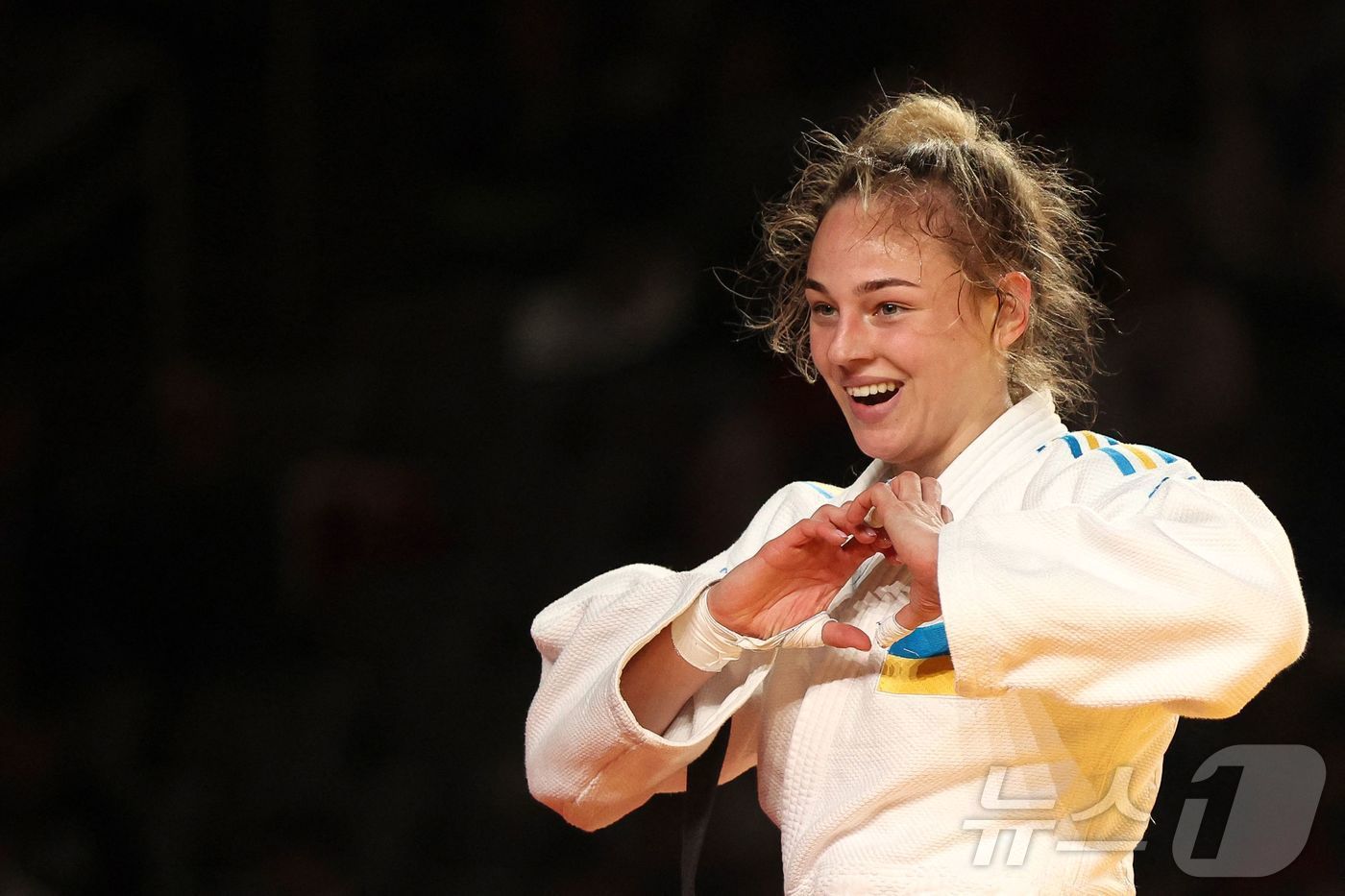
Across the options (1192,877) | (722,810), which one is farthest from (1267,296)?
(722,810)

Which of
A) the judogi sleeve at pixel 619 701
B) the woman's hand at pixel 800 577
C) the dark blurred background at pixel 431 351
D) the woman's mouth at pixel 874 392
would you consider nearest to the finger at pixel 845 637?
the woman's hand at pixel 800 577

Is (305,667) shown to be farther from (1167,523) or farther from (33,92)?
(1167,523)

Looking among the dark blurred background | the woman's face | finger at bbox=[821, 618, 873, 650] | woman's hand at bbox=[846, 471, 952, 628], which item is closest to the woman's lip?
the woman's face

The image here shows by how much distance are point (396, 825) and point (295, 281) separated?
44.4 inches

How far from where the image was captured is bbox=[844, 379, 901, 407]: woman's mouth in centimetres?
141

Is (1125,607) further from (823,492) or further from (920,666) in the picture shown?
(823,492)

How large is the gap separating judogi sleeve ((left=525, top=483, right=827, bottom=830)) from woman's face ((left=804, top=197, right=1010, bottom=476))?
158mm

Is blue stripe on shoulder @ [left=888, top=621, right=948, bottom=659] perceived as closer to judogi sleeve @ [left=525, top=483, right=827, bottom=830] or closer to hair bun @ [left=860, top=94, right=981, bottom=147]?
judogi sleeve @ [left=525, top=483, right=827, bottom=830]

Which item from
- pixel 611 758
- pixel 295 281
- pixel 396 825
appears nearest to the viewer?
pixel 611 758

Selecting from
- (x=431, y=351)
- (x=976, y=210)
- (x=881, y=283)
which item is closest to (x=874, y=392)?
(x=881, y=283)

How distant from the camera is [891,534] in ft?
4.02

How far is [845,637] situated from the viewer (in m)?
1.31

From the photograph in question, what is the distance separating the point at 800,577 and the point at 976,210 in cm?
41

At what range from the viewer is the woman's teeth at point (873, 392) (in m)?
1.41
